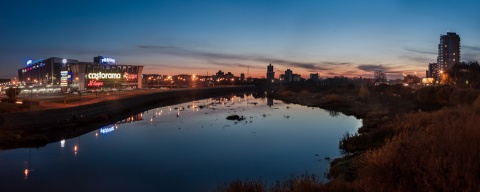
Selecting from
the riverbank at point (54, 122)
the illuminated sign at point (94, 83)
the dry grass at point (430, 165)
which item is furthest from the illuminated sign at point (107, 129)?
the illuminated sign at point (94, 83)

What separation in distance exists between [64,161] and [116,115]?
85.8 feet

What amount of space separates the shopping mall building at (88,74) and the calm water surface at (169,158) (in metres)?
48.9

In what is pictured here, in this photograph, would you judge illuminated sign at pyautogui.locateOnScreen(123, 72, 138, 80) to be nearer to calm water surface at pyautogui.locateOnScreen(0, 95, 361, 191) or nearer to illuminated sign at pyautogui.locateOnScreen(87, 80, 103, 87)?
illuminated sign at pyautogui.locateOnScreen(87, 80, 103, 87)

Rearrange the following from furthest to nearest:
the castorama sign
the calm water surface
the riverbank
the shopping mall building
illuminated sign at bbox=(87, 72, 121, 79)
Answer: the castorama sign
illuminated sign at bbox=(87, 72, 121, 79)
the shopping mall building
the riverbank
the calm water surface

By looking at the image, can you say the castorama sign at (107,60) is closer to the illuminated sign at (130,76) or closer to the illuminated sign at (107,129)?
the illuminated sign at (130,76)

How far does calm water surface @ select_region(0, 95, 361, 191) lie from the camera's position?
52.8 feet

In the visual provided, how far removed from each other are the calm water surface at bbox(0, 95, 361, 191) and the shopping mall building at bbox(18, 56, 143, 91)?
4891 centimetres

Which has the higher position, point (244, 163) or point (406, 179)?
point (406, 179)

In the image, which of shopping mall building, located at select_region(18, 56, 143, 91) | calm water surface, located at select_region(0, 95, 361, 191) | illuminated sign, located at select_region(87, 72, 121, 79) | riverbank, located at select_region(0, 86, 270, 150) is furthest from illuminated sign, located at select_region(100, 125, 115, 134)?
illuminated sign, located at select_region(87, 72, 121, 79)

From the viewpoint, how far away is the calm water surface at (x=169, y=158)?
52.8 ft

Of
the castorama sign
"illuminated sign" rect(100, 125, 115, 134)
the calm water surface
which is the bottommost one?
"illuminated sign" rect(100, 125, 115, 134)

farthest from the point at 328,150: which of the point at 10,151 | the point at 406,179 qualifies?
the point at 10,151

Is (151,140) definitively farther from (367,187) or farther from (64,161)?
(367,187)

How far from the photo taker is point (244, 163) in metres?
19.4
